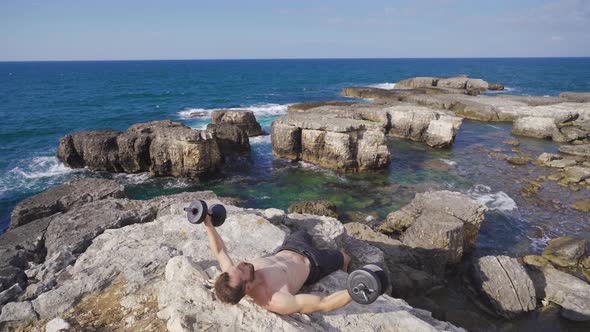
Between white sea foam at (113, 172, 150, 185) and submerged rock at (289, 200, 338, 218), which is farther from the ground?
submerged rock at (289, 200, 338, 218)

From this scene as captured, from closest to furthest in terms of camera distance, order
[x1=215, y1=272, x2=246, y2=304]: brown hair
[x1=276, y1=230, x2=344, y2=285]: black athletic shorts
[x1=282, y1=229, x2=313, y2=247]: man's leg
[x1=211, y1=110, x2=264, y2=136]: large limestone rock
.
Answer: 1. [x1=215, y1=272, x2=246, y2=304]: brown hair
2. [x1=276, y1=230, x2=344, y2=285]: black athletic shorts
3. [x1=282, y1=229, x2=313, y2=247]: man's leg
4. [x1=211, y1=110, x2=264, y2=136]: large limestone rock

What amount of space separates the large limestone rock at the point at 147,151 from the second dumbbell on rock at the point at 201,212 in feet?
48.5

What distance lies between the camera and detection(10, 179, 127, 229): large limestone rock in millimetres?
10484

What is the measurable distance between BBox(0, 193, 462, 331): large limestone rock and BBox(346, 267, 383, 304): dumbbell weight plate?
1.00m

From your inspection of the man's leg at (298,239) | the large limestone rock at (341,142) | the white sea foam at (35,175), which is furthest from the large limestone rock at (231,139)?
the man's leg at (298,239)

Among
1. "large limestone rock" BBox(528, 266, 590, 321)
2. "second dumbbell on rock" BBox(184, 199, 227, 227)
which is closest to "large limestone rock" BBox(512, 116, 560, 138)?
"large limestone rock" BBox(528, 266, 590, 321)

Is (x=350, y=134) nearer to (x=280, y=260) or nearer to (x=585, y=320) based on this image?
(x=585, y=320)

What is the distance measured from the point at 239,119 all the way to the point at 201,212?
24814 millimetres

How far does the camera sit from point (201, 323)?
169 inches

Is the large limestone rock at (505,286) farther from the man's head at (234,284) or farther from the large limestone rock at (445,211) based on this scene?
the man's head at (234,284)

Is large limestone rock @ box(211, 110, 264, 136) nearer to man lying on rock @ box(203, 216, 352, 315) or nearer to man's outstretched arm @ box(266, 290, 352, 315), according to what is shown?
man lying on rock @ box(203, 216, 352, 315)

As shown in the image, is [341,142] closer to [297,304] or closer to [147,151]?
[147,151]

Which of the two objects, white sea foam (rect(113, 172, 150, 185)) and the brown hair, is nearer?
the brown hair

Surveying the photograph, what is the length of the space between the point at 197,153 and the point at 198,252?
14207 millimetres
